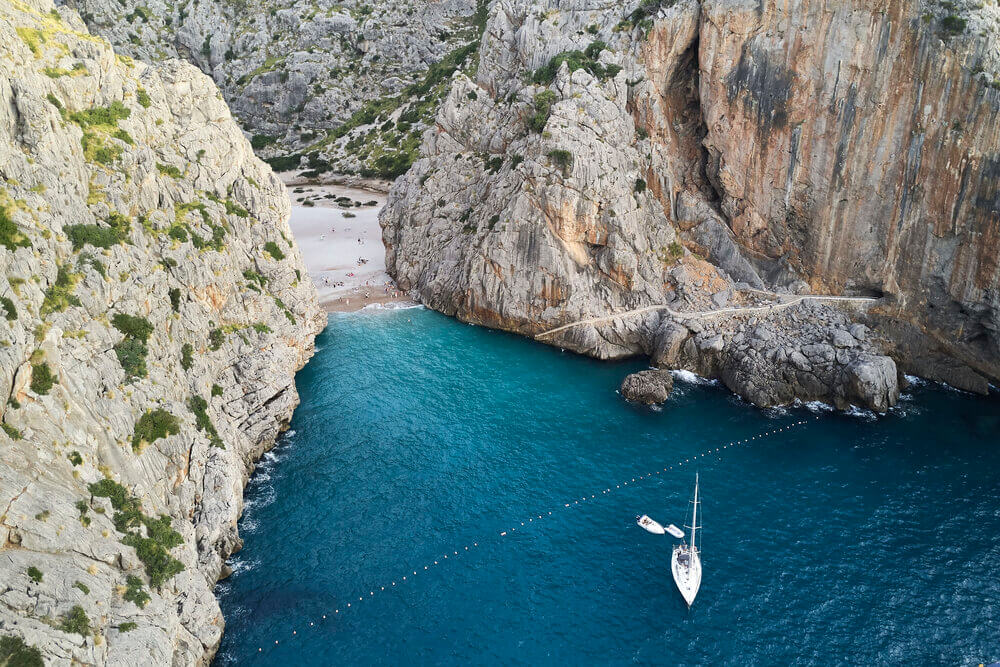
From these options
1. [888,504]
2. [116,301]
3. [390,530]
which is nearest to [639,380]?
[888,504]

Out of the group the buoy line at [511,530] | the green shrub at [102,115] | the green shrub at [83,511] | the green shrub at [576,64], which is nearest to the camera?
the green shrub at [83,511]

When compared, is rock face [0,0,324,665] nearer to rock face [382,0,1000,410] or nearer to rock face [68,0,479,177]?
rock face [382,0,1000,410]

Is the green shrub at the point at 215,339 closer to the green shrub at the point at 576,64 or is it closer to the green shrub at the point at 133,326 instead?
the green shrub at the point at 133,326

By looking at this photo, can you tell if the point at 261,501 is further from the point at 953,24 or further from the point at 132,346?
the point at 953,24

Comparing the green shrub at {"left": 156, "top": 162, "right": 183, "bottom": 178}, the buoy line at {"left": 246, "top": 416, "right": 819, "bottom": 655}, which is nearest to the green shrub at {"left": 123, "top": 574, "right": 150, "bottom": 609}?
the buoy line at {"left": 246, "top": 416, "right": 819, "bottom": 655}

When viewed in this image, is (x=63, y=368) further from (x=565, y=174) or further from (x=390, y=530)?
(x=565, y=174)

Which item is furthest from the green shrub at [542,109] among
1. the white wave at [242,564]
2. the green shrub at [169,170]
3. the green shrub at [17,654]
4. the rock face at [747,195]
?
the green shrub at [17,654]
